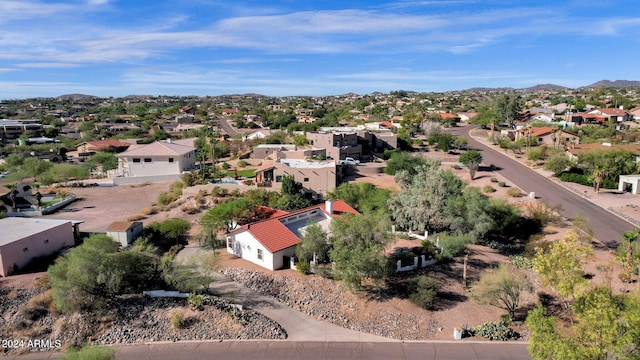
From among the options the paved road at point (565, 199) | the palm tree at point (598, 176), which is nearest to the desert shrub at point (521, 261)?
the paved road at point (565, 199)

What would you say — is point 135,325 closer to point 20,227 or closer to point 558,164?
point 20,227

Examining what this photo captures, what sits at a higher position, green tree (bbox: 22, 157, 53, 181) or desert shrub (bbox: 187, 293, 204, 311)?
green tree (bbox: 22, 157, 53, 181)

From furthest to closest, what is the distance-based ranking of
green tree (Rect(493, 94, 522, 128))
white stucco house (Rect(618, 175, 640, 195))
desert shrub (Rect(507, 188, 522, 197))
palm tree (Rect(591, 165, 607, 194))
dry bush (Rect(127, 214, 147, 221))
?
green tree (Rect(493, 94, 522, 128)) → palm tree (Rect(591, 165, 607, 194)) → white stucco house (Rect(618, 175, 640, 195)) → desert shrub (Rect(507, 188, 522, 197)) → dry bush (Rect(127, 214, 147, 221))

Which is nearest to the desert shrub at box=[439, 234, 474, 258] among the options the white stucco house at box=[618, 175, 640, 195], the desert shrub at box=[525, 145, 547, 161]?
the white stucco house at box=[618, 175, 640, 195]

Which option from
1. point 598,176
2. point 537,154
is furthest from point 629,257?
point 537,154

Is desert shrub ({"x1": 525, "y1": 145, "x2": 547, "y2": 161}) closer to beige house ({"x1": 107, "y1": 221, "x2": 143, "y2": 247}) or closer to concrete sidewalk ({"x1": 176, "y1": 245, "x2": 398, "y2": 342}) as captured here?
concrete sidewalk ({"x1": 176, "y1": 245, "x2": 398, "y2": 342})

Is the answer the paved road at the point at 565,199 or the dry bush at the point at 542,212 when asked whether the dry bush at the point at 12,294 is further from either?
the paved road at the point at 565,199
